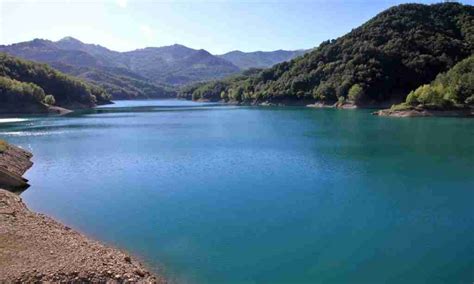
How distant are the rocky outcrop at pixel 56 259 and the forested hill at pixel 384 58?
10322 centimetres

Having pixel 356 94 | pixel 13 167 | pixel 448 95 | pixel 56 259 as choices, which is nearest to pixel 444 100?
pixel 448 95

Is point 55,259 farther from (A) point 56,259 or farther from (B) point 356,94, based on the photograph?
(B) point 356,94

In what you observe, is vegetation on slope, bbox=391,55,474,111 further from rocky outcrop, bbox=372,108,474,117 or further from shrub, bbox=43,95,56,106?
shrub, bbox=43,95,56,106

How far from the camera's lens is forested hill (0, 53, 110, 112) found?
10270 centimetres

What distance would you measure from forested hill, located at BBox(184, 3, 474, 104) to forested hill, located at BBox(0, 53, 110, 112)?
213ft

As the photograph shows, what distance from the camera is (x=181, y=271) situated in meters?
15.0

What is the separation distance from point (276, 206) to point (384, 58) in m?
110

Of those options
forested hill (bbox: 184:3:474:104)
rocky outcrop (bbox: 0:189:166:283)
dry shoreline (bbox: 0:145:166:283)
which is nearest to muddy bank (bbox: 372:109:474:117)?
forested hill (bbox: 184:3:474:104)

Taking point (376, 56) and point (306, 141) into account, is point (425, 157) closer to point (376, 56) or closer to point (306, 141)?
point (306, 141)

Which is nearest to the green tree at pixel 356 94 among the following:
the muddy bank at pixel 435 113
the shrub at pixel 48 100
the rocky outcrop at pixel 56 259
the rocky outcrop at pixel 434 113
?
the rocky outcrop at pixel 434 113

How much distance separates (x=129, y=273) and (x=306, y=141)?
39.4 meters

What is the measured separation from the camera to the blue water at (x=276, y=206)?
15.6 metres

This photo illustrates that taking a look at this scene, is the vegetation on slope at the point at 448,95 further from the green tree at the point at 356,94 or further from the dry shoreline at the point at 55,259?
the dry shoreline at the point at 55,259

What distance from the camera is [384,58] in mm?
122312
